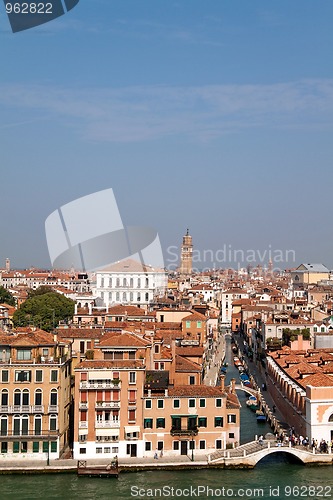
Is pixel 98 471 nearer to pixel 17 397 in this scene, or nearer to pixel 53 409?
pixel 53 409

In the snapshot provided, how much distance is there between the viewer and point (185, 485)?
17484mm

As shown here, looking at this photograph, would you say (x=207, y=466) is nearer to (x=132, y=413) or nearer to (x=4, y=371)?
(x=132, y=413)

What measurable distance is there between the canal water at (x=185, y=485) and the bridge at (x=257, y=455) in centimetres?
20

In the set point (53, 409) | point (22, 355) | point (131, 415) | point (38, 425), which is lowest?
point (38, 425)

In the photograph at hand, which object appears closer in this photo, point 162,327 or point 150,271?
point 162,327

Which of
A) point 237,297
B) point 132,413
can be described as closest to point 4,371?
point 132,413

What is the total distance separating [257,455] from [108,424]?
383 centimetres

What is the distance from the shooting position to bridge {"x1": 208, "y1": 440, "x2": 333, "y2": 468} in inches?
737

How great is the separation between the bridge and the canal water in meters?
0.20

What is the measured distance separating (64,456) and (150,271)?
41515 millimetres

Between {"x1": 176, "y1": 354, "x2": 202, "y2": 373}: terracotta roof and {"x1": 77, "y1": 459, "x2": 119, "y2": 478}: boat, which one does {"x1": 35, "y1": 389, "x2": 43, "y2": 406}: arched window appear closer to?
{"x1": 77, "y1": 459, "x2": 119, "y2": 478}: boat

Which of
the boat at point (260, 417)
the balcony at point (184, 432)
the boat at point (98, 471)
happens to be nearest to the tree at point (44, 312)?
the boat at point (260, 417)

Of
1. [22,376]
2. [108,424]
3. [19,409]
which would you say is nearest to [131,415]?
[108,424]

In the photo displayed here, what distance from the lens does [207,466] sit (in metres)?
18.5
